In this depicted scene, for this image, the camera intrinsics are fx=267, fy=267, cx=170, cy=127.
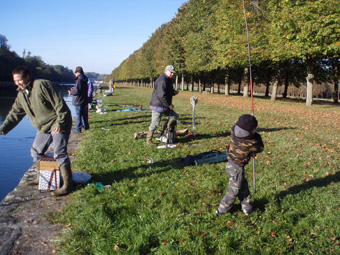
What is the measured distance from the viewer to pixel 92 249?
3277 millimetres

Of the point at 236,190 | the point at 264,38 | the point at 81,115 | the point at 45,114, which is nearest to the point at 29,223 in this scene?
the point at 45,114

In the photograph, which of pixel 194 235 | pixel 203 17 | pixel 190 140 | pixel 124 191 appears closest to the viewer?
pixel 194 235

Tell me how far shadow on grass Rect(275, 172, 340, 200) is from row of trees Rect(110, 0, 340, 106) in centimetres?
344

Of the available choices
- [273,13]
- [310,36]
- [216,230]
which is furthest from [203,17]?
[216,230]

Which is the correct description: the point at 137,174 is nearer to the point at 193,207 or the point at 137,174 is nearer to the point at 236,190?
the point at 193,207

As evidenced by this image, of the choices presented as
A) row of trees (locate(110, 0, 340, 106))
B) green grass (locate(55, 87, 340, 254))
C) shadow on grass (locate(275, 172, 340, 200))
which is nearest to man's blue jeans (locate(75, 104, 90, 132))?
green grass (locate(55, 87, 340, 254))

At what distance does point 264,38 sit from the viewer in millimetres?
25219

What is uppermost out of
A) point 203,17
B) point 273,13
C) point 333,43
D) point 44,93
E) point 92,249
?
point 203,17

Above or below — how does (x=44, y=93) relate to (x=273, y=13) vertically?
below

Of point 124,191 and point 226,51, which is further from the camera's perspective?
point 226,51

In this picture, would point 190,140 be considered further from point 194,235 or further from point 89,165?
point 194,235

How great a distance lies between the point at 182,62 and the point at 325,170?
43.3 m

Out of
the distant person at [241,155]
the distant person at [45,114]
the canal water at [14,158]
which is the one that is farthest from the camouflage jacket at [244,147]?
the canal water at [14,158]

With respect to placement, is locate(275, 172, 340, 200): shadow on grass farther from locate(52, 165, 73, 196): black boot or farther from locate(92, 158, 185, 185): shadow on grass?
locate(52, 165, 73, 196): black boot
